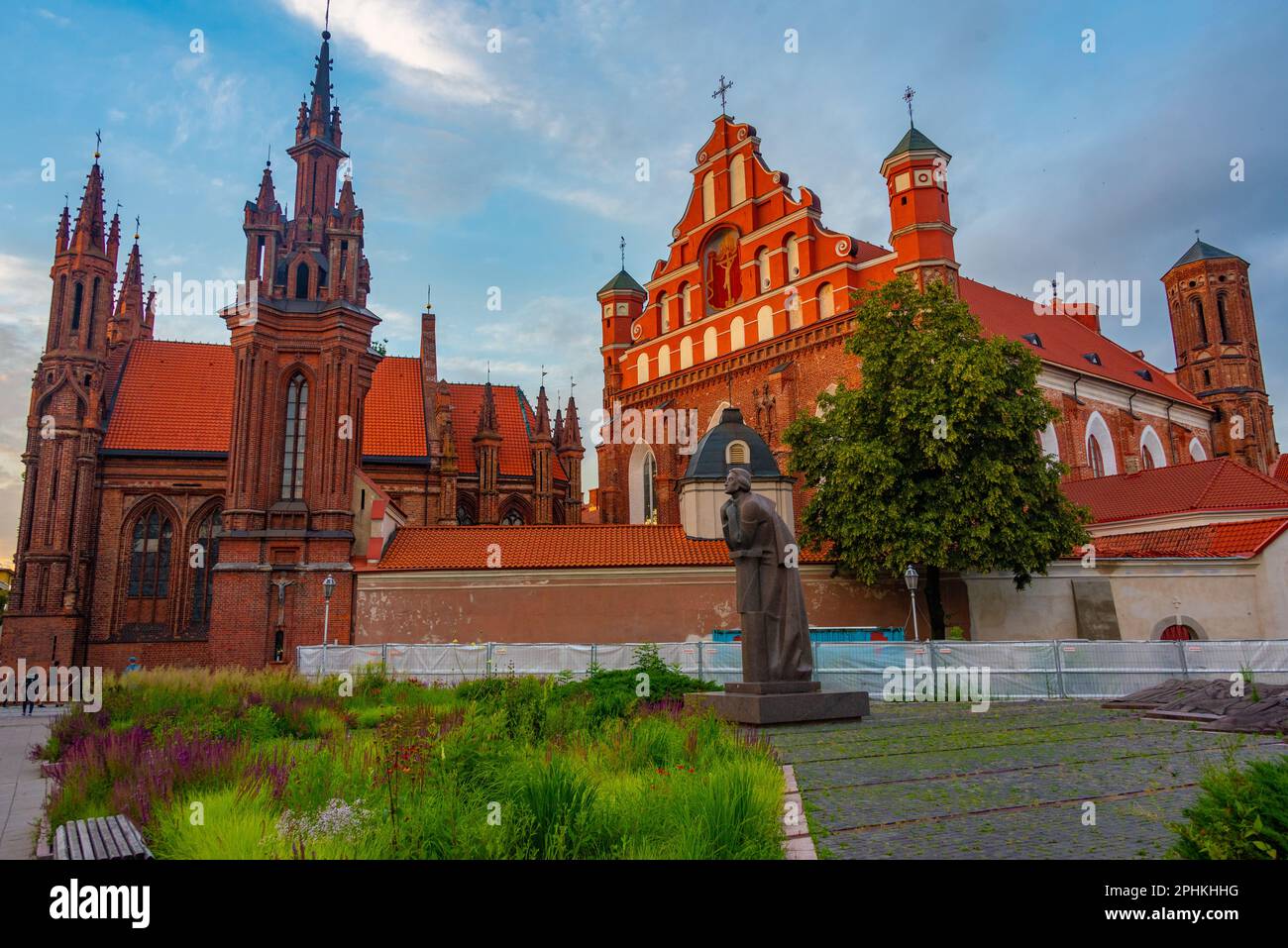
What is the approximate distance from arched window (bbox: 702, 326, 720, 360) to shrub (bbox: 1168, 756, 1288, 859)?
31.8 meters

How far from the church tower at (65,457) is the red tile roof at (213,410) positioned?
5.31ft

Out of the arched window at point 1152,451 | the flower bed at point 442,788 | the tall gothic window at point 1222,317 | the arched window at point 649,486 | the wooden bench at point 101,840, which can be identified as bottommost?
the wooden bench at point 101,840

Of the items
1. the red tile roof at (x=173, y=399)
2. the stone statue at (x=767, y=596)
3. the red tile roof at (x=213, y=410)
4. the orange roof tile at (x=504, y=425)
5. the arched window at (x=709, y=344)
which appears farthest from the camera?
the orange roof tile at (x=504, y=425)

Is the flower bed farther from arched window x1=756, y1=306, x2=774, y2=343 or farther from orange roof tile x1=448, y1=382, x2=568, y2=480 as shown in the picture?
orange roof tile x1=448, y1=382, x2=568, y2=480

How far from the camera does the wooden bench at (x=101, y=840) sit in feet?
16.8

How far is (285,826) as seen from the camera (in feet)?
17.1

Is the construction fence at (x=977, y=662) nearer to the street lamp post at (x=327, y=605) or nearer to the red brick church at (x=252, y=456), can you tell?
the street lamp post at (x=327, y=605)

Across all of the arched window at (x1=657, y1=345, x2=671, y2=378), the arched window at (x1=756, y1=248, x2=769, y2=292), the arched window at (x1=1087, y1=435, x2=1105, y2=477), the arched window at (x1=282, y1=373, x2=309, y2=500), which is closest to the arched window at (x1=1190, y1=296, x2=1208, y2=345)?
the arched window at (x1=1087, y1=435, x2=1105, y2=477)

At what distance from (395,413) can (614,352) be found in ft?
34.8

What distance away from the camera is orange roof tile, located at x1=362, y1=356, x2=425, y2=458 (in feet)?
122

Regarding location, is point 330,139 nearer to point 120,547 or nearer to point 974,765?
point 120,547

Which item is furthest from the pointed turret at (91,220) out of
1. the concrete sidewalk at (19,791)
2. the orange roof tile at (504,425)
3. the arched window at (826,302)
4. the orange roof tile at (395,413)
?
the arched window at (826,302)

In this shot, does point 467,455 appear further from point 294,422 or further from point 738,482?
point 738,482
